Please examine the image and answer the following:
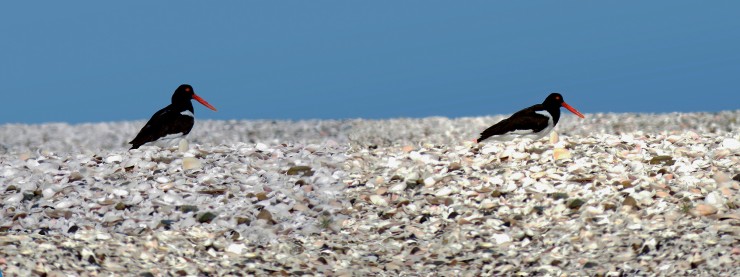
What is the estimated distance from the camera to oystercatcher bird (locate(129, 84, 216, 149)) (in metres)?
12.2

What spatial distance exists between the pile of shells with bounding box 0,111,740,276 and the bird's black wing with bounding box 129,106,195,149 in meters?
0.16

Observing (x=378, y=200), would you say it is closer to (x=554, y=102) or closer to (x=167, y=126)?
(x=167, y=126)

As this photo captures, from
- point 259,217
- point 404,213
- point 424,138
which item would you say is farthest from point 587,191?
point 424,138

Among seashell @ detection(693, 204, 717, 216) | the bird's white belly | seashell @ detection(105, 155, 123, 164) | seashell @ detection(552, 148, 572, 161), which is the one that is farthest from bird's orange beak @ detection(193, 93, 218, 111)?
seashell @ detection(693, 204, 717, 216)

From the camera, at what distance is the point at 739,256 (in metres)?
7.88

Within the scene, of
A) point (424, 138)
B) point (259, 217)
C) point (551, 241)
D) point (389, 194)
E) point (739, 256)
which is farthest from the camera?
point (424, 138)

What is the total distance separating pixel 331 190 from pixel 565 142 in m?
3.07

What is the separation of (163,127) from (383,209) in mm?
3719

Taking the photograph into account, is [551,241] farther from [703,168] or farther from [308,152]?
[308,152]

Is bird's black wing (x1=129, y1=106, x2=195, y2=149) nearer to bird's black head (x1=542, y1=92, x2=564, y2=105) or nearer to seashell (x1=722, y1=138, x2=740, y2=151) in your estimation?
bird's black head (x1=542, y1=92, x2=564, y2=105)

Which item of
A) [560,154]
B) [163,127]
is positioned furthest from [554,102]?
[163,127]

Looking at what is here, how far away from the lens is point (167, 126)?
12219mm

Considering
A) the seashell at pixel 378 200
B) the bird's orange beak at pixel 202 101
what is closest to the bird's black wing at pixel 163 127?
the bird's orange beak at pixel 202 101

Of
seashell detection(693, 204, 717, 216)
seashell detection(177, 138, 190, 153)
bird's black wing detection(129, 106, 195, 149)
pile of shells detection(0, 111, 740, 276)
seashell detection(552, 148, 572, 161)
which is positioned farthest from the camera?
bird's black wing detection(129, 106, 195, 149)
